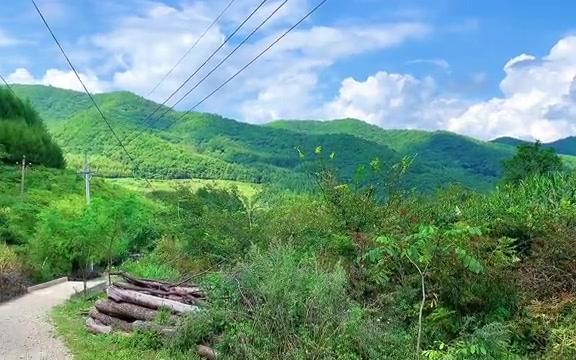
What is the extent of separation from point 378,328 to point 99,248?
54.5 feet

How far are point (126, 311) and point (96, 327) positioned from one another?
112cm

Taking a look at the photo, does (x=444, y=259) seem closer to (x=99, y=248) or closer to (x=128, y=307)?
(x=128, y=307)

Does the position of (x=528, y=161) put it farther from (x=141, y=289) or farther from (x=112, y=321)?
(x=112, y=321)

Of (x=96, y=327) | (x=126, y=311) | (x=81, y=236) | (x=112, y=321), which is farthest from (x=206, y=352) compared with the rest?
(x=81, y=236)

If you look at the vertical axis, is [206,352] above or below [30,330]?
above

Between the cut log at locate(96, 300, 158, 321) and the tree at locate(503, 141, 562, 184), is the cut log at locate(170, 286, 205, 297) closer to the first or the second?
the cut log at locate(96, 300, 158, 321)

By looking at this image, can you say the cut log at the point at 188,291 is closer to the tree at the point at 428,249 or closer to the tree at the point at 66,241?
the tree at the point at 428,249

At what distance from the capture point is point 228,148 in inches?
5807

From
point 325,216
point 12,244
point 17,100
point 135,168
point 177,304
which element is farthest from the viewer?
point 135,168

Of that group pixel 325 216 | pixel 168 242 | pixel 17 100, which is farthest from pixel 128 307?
pixel 17 100

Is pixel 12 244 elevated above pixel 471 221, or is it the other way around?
pixel 471 221

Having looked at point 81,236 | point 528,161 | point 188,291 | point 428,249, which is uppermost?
point 528,161

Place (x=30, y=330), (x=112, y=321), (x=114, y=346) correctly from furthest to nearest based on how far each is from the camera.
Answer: (x=30, y=330) < (x=112, y=321) < (x=114, y=346)

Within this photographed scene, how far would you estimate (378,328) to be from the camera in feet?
32.2
